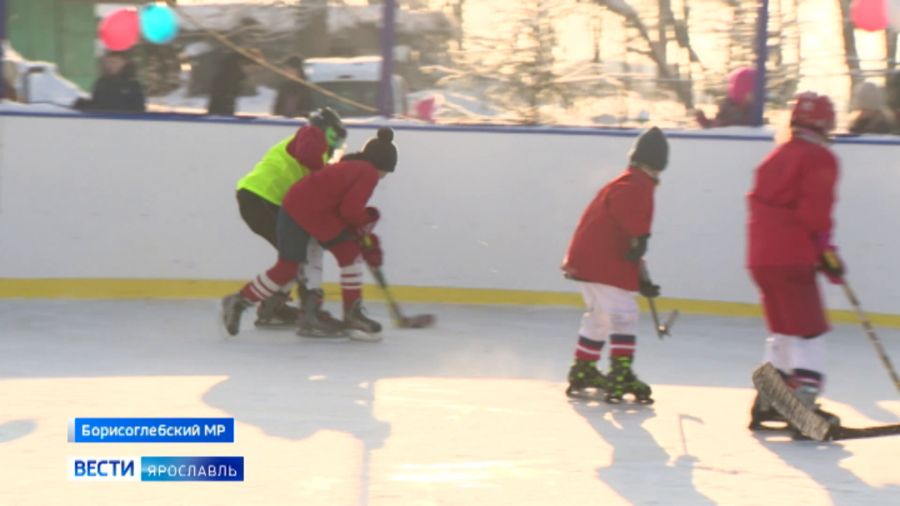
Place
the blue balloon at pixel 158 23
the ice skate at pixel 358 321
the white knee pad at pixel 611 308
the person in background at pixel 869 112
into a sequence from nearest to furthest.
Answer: the white knee pad at pixel 611 308, the ice skate at pixel 358 321, the person in background at pixel 869 112, the blue balloon at pixel 158 23

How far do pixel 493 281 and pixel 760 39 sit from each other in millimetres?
1997

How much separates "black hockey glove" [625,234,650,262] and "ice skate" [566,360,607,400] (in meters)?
0.48

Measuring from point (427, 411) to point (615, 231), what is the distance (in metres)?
0.99

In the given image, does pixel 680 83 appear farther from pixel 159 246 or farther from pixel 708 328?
pixel 159 246

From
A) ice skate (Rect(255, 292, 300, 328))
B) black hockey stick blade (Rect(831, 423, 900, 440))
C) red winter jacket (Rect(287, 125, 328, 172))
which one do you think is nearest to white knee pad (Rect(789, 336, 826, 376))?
black hockey stick blade (Rect(831, 423, 900, 440))

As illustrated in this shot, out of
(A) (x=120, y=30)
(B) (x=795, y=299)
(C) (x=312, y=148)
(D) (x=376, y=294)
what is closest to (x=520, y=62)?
(D) (x=376, y=294)

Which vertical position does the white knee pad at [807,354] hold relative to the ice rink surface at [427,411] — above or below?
above

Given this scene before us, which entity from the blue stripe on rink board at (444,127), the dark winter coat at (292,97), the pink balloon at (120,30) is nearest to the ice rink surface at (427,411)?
the blue stripe on rink board at (444,127)

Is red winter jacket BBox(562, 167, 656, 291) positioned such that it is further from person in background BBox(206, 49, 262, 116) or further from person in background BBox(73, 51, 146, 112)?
person in background BBox(73, 51, 146, 112)

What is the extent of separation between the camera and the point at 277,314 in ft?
28.0

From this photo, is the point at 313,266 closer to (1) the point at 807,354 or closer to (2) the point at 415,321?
(2) the point at 415,321

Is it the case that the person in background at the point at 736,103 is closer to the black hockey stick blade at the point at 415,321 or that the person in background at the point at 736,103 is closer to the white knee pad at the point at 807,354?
the black hockey stick blade at the point at 415,321

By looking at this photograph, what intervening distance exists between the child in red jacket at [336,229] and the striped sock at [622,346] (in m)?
1.69

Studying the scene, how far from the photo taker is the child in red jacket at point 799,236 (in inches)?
231
